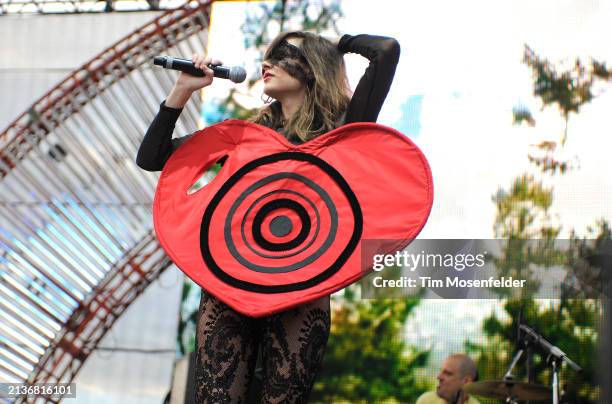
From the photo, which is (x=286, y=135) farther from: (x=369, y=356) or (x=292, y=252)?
(x=369, y=356)

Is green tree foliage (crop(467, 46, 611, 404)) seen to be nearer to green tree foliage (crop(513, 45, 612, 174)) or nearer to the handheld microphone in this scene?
green tree foliage (crop(513, 45, 612, 174))

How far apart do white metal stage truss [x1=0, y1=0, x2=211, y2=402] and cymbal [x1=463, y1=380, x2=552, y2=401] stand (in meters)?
1.94

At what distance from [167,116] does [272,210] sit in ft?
0.97

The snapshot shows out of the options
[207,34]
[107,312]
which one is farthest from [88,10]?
[107,312]

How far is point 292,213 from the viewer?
1.39 m

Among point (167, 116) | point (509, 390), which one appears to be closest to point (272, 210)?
point (167, 116)

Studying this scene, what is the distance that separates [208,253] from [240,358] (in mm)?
196

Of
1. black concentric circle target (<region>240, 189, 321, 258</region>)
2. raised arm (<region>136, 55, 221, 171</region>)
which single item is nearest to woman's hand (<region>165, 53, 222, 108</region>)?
raised arm (<region>136, 55, 221, 171</region>)

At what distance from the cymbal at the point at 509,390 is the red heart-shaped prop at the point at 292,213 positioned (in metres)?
2.40

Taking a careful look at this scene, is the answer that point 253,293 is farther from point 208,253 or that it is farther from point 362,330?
point 362,330

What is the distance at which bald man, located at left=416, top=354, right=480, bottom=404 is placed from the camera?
149 inches

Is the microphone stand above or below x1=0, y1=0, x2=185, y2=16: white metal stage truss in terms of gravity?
below

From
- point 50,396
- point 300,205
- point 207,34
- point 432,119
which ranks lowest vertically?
point 50,396

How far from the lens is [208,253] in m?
1.37
